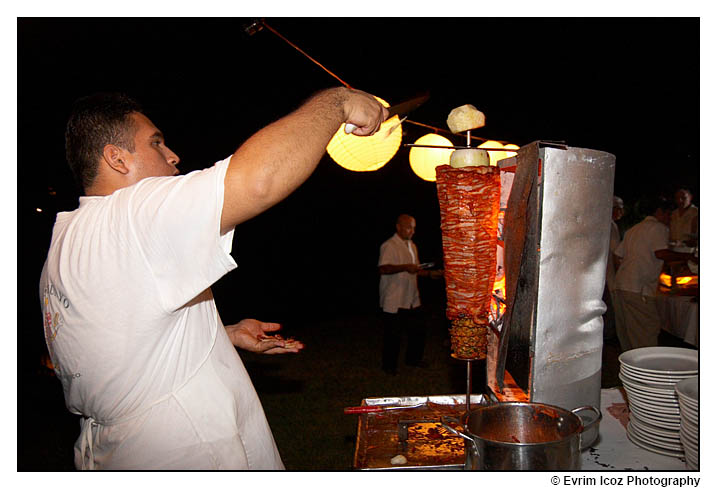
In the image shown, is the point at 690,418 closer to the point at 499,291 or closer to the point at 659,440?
the point at 659,440

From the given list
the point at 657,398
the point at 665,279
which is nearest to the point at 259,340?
the point at 657,398

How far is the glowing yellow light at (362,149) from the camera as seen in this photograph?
4680mm

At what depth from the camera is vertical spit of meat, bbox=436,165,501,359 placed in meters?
2.31

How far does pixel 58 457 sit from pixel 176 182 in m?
5.28

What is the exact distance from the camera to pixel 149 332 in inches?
66.7

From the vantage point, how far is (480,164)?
7.82 feet

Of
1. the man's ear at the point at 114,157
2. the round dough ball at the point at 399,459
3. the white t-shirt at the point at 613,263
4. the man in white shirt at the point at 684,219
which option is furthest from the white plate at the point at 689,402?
the white t-shirt at the point at 613,263

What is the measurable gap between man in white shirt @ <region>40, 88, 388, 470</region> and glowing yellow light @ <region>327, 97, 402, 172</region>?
108 inches

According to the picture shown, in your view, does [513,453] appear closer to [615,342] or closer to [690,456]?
[690,456]

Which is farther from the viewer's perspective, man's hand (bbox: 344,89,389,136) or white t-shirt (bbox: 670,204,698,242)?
white t-shirt (bbox: 670,204,698,242)

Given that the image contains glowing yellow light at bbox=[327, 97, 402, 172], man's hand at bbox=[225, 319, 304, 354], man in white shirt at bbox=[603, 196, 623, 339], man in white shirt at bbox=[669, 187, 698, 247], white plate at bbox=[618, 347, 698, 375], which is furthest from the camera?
man in white shirt at bbox=[603, 196, 623, 339]

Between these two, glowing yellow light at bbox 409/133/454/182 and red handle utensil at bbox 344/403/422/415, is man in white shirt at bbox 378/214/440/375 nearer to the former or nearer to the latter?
glowing yellow light at bbox 409/133/454/182

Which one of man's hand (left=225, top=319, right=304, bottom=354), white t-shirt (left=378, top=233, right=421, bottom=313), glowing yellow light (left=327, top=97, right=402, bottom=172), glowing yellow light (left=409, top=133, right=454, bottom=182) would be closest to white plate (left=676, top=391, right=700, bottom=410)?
man's hand (left=225, top=319, right=304, bottom=354)

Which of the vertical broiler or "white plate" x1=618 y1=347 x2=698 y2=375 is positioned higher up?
the vertical broiler
